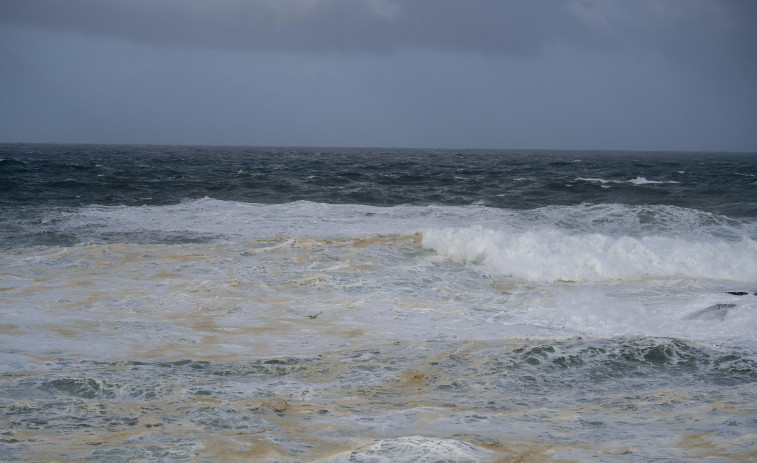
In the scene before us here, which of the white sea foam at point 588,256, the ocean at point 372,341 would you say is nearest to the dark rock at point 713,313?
the ocean at point 372,341

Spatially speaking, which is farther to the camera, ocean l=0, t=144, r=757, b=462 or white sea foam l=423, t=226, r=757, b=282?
white sea foam l=423, t=226, r=757, b=282

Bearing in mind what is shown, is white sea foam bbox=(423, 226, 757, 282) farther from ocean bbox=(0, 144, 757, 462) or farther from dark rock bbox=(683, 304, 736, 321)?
dark rock bbox=(683, 304, 736, 321)

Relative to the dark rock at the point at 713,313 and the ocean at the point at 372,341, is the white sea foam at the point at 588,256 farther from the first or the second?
the dark rock at the point at 713,313

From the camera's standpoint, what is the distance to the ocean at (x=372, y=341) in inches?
183

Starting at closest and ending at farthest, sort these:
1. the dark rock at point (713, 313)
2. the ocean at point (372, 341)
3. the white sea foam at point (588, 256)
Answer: the ocean at point (372, 341) < the dark rock at point (713, 313) < the white sea foam at point (588, 256)

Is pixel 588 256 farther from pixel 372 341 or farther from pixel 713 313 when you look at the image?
pixel 372 341

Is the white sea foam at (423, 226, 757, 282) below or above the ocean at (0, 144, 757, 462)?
above

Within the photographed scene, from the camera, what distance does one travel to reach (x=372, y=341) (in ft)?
24.6

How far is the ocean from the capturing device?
4645 millimetres

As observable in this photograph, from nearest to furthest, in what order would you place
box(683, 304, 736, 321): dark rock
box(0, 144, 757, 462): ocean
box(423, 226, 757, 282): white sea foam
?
1. box(0, 144, 757, 462): ocean
2. box(683, 304, 736, 321): dark rock
3. box(423, 226, 757, 282): white sea foam

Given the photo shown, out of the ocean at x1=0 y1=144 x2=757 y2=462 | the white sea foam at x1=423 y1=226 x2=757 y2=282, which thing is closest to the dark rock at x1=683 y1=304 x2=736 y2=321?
the ocean at x1=0 y1=144 x2=757 y2=462

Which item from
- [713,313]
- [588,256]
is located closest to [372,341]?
[713,313]

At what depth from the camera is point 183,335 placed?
7.53 meters

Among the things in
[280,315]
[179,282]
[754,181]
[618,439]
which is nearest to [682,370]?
[618,439]
